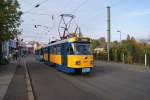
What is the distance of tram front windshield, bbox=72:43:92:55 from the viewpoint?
2420 cm

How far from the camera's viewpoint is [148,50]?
42312 mm

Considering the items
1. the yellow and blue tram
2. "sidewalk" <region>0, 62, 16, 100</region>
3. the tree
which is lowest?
"sidewalk" <region>0, 62, 16, 100</region>

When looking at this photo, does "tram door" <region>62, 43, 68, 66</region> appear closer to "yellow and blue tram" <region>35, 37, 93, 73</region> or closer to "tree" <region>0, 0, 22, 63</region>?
"yellow and blue tram" <region>35, 37, 93, 73</region>

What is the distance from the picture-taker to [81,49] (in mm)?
24391

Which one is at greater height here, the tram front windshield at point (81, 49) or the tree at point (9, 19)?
the tree at point (9, 19)

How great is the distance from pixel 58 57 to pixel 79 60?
5.33 m

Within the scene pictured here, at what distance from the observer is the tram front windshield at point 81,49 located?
2420 cm

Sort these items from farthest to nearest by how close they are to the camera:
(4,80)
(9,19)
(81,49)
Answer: (9,19) → (81,49) → (4,80)

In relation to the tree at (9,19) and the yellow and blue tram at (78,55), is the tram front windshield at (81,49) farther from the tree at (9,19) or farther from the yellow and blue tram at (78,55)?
the tree at (9,19)

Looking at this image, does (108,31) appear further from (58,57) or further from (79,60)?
(79,60)

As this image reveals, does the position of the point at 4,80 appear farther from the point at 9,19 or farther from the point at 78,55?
the point at 9,19

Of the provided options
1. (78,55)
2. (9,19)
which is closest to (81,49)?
(78,55)

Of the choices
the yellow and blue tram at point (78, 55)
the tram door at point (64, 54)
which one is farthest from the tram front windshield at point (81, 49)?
the tram door at point (64, 54)

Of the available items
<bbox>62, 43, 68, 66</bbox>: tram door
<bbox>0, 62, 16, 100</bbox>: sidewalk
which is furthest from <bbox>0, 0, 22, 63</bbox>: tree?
<bbox>62, 43, 68, 66</bbox>: tram door
